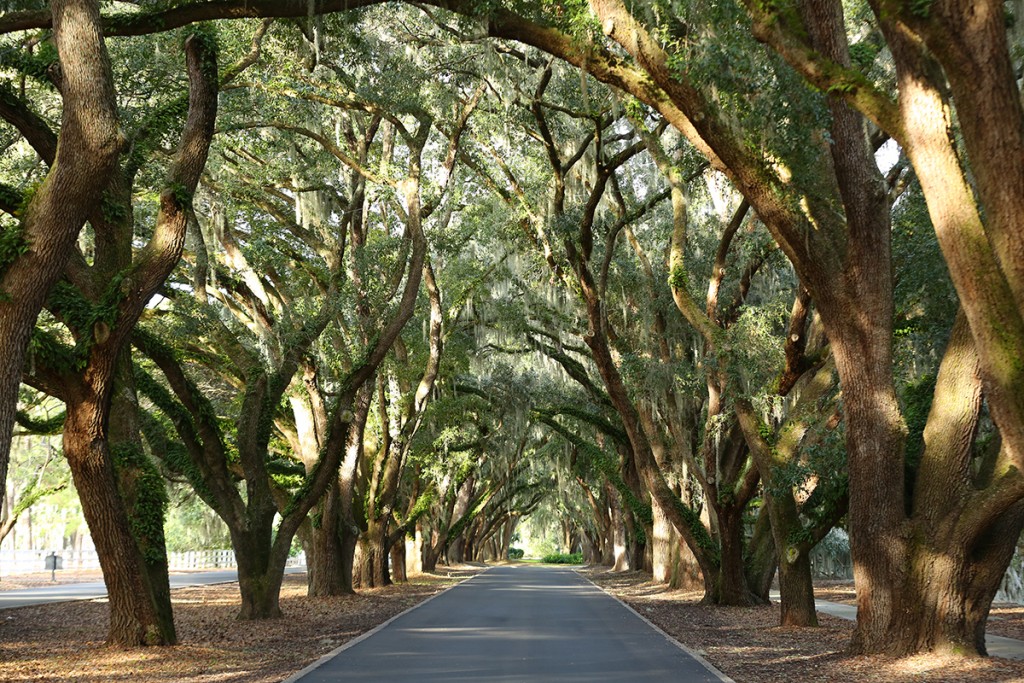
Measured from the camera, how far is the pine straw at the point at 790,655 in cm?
962

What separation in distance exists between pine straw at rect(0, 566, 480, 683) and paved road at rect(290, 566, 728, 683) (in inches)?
27.4

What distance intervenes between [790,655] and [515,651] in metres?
3.28

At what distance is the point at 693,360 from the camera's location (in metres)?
23.1

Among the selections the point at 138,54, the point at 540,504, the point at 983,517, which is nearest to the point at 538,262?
the point at 138,54

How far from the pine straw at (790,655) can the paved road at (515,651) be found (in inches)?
19.8

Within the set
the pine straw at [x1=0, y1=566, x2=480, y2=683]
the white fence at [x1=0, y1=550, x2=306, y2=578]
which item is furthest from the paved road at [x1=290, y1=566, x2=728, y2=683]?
the white fence at [x1=0, y1=550, x2=306, y2=578]

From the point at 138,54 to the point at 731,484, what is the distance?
43.2 ft

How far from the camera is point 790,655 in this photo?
1195 centimetres

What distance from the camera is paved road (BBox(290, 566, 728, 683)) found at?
388 inches

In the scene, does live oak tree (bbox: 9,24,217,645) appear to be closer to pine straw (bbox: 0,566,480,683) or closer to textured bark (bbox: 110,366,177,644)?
textured bark (bbox: 110,366,177,644)

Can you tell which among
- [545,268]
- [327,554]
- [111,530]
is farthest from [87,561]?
[111,530]

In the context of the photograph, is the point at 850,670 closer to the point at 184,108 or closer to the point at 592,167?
the point at 184,108

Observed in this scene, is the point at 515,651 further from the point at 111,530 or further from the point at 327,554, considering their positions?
the point at 327,554

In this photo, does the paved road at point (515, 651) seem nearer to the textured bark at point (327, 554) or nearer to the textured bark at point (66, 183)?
the textured bark at point (327, 554)
